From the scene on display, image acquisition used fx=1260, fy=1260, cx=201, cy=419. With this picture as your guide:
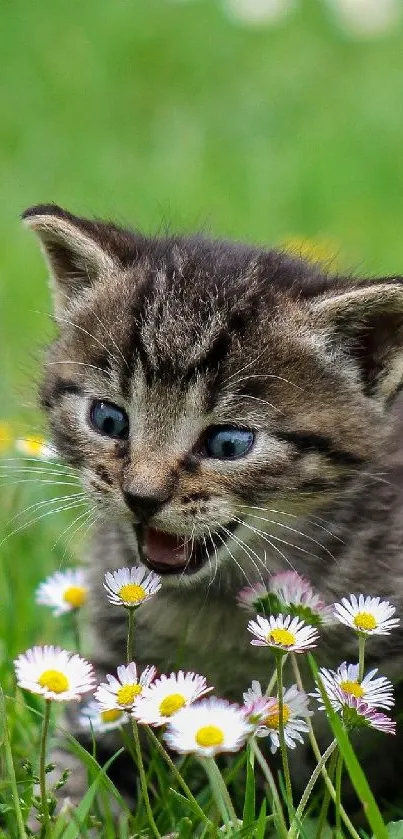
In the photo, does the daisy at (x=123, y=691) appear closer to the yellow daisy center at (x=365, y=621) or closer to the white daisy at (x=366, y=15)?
the yellow daisy center at (x=365, y=621)

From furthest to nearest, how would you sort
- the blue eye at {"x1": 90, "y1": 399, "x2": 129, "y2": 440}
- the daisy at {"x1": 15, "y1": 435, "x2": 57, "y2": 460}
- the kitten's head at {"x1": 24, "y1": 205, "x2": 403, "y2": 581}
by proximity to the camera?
the daisy at {"x1": 15, "y1": 435, "x2": 57, "y2": 460} → the blue eye at {"x1": 90, "y1": 399, "x2": 129, "y2": 440} → the kitten's head at {"x1": 24, "y1": 205, "x2": 403, "y2": 581}

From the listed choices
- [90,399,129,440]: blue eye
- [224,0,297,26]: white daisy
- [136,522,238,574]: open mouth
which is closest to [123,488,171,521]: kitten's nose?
[136,522,238,574]: open mouth

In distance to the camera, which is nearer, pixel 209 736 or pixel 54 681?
pixel 209 736

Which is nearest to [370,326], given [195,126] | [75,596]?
[75,596]

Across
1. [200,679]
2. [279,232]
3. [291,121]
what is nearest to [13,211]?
[279,232]

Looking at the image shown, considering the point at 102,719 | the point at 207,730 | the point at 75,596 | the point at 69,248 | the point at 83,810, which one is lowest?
the point at 83,810

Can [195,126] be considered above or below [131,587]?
above

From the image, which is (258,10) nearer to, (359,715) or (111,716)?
(111,716)

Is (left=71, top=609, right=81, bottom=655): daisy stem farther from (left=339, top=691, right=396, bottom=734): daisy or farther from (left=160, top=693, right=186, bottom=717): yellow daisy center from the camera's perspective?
(left=339, top=691, right=396, bottom=734): daisy

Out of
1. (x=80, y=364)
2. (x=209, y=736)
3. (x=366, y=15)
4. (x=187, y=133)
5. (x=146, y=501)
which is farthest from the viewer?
(x=366, y=15)
